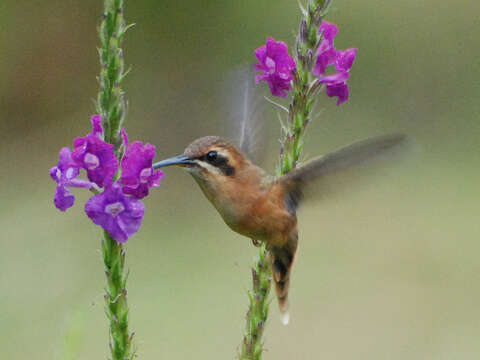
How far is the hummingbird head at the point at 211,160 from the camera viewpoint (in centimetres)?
211

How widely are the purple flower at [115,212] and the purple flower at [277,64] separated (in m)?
0.69

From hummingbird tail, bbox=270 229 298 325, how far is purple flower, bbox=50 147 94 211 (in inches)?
35.9

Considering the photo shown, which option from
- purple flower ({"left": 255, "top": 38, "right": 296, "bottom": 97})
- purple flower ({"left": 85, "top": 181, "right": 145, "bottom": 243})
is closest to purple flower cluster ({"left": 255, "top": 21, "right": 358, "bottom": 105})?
purple flower ({"left": 255, "top": 38, "right": 296, "bottom": 97})

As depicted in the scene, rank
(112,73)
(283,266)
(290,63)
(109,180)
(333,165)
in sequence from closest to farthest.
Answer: (112,73) < (109,180) < (333,165) < (290,63) < (283,266)

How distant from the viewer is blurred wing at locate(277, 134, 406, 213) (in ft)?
5.81

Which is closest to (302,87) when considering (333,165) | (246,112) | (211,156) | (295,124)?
(295,124)

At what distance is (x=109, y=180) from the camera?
1633 mm

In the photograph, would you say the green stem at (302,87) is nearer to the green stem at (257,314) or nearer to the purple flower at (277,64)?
the purple flower at (277,64)

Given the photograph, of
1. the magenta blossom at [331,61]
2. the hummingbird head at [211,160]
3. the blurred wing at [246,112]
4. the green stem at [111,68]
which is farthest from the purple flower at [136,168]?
the blurred wing at [246,112]

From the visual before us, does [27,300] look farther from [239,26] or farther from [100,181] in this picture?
[100,181]

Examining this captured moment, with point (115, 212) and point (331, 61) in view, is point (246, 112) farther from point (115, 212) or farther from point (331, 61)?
point (115, 212)

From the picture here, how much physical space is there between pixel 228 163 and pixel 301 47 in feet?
1.59

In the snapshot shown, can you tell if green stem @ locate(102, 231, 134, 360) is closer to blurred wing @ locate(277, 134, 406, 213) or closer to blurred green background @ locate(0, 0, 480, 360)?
blurred wing @ locate(277, 134, 406, 213)

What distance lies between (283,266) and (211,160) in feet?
1.72
